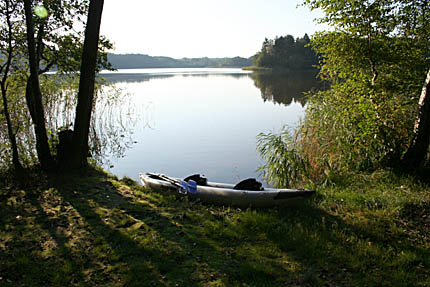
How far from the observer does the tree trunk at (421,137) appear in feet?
19.2

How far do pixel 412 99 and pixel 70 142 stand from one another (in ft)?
26.9

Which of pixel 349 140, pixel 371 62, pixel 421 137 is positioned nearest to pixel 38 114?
pixel 349 140

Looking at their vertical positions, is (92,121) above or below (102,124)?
above

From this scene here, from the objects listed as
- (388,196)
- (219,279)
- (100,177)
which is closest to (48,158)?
(100,177)

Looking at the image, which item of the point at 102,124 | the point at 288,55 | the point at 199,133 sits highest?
the point at 288,55

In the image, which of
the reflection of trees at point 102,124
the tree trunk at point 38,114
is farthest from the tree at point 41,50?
the reflection of trees at point 102,124

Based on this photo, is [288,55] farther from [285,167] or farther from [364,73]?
[285,167]

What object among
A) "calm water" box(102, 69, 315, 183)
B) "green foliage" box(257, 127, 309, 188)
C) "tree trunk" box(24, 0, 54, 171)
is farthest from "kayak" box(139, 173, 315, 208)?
"calm water" box(102, 69, 315, 183)

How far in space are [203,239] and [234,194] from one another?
1434 mm

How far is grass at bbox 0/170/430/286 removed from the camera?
3160mm

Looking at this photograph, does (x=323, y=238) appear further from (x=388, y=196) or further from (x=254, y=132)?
(x=254, y=132)

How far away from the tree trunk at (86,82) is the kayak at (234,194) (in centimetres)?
165

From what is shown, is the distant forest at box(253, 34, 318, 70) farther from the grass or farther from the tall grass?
the grass

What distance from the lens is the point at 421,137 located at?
5953 millimetres
